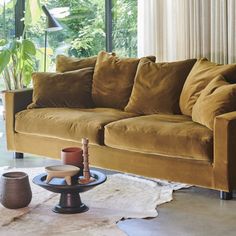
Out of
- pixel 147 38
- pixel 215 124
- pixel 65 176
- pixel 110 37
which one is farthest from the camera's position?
pixel 110 37

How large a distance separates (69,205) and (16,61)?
299 centimetres

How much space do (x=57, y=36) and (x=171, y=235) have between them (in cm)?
438

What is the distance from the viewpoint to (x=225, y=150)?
3348 mm

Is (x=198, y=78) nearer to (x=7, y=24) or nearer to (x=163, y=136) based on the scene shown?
(x=163, y=136)

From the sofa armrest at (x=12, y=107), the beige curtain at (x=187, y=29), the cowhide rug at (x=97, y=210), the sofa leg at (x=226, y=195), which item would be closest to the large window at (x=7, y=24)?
the beige curtain at (x=187, y=29)

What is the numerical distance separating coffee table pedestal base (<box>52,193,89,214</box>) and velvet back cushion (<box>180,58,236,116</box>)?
121 cm

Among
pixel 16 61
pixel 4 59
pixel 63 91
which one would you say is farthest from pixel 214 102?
pixel 16 61

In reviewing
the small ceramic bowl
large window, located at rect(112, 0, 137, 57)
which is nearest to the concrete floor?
the small ceramic bowl

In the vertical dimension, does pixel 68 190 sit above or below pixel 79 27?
below

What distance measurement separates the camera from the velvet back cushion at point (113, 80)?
15.1ft

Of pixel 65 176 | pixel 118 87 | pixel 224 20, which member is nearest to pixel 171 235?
pixel 65 176

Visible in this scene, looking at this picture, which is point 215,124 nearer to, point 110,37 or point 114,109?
point 114,109

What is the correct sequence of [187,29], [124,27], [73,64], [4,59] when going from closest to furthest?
[73,64] < [187,29] < [4,59] < [124,27]

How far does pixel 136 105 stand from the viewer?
440 cm
